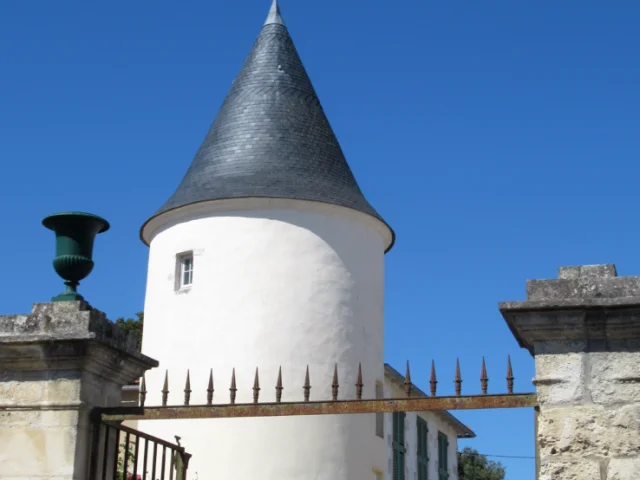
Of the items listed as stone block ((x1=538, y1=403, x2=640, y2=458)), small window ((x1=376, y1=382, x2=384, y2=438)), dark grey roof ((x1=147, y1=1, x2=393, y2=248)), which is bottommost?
stone block ((x1=538, y1=403, x2=640, y2=458))

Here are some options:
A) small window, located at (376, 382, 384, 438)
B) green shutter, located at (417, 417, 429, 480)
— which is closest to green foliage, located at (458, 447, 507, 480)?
green shutter, located at (417, 417, 429, 480)

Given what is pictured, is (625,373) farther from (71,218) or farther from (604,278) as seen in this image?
(71,218)

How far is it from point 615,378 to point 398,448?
50.2 ft

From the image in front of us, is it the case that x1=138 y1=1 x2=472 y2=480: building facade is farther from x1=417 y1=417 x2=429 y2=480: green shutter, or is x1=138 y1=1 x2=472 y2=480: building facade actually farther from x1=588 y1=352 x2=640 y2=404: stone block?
x1=588 y1=352 x2=640 y2=404: stone block

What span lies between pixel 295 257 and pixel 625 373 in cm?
1073

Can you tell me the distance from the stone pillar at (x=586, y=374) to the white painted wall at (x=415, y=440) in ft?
39.3

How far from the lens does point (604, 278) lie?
5.48 m

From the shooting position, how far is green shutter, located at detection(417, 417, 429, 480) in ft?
75.8

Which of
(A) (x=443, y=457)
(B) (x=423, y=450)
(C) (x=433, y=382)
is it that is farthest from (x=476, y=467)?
(C) (x=433, y=382)

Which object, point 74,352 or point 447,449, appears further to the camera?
point 447,449

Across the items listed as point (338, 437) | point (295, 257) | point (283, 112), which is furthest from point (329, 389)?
point (283, 112)

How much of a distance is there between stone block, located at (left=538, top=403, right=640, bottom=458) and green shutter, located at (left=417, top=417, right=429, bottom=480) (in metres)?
18.0

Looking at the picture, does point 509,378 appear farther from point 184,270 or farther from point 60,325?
point 184,270

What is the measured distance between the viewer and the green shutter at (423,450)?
23.1 meters
